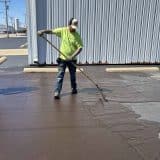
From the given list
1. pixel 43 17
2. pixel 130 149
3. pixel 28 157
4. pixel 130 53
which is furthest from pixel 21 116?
pixel 130 53

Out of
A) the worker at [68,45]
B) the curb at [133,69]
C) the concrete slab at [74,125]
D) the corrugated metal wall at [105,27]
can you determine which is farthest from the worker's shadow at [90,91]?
the corrugated metal wall at [105,27]

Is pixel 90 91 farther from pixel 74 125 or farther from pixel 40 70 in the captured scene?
pixel 40 70

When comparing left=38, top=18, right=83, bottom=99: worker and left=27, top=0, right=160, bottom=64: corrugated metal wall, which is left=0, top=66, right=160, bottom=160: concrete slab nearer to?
left=38, top=18, right=83, bottom=99: worker

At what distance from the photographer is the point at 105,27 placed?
1207 cm

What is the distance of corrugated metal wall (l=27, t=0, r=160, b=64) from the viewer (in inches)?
459

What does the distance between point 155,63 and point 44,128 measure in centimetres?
789

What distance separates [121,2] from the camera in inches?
468

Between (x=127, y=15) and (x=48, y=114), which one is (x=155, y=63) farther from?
(x=48, y=114)

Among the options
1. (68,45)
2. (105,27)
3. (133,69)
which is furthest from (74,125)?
(105,27)

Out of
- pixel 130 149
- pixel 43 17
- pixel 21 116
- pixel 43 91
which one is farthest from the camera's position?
pixel 43 17

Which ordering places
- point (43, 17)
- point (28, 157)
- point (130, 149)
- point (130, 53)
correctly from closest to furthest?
1. point (28, 157)
2. point (130, 149)
3. point (43, 17)
4. point (130, 53)

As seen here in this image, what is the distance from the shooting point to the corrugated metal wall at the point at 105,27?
459 inches

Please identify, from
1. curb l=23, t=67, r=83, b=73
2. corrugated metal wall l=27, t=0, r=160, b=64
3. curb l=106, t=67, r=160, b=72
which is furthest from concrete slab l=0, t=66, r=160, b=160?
corrugated metal wall l=27, t=0, r=160, b=64

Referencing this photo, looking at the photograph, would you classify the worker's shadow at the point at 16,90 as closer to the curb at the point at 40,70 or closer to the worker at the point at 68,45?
the worker at the point at 68,45
